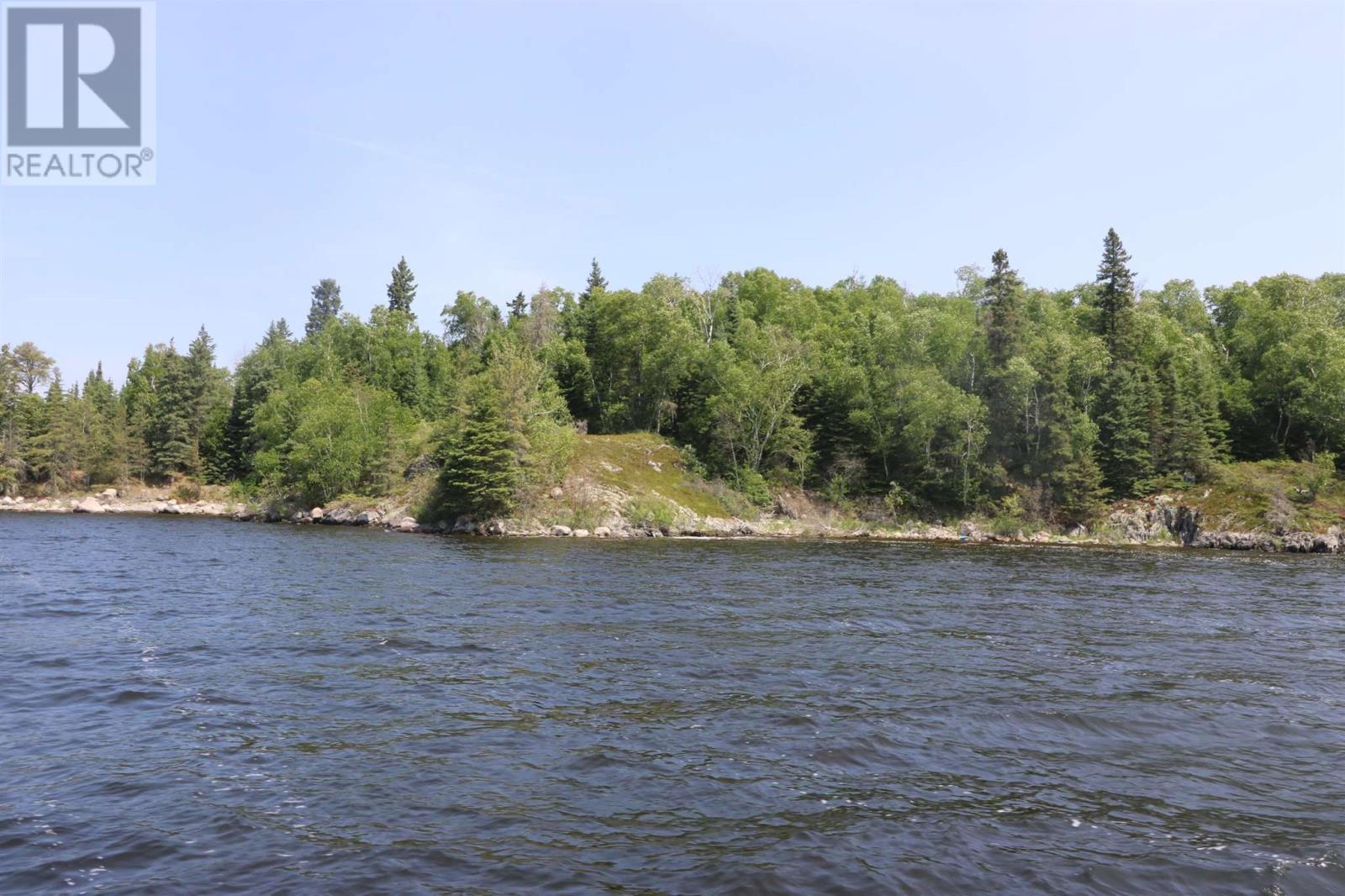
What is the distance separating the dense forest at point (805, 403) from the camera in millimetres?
67625

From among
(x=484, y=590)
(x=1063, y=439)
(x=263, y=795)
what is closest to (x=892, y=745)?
(x=263, y=795)

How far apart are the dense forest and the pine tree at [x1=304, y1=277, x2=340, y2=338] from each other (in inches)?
3294

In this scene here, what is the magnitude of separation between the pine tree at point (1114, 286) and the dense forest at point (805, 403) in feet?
0.79

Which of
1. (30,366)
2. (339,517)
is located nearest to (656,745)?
(339,517)

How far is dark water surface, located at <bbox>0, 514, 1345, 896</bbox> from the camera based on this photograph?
953 cm

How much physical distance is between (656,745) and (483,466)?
49.7 meters

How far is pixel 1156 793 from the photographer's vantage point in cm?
1207

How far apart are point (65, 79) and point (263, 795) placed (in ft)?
85.6

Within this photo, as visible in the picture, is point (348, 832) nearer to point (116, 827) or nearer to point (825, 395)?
point (116, 827)

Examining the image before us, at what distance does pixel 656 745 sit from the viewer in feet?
44.4

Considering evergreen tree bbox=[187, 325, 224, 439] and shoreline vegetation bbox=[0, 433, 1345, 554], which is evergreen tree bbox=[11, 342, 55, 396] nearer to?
evergreen tree bbox=[187, 325, 224, 439]

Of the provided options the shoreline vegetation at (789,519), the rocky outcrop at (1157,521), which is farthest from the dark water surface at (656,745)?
the rocky outcrop at (1157,521)

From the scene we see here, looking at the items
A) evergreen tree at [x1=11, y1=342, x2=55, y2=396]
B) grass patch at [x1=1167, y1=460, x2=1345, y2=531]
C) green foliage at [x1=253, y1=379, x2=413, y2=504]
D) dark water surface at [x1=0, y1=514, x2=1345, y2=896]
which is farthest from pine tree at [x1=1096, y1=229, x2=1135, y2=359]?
evergreen tree at [x1=11, y1=342, x2=55, y2=396]

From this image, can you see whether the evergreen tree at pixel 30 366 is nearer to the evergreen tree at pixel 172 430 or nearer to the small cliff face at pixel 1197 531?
the evergreen tree at pixel 172 430
